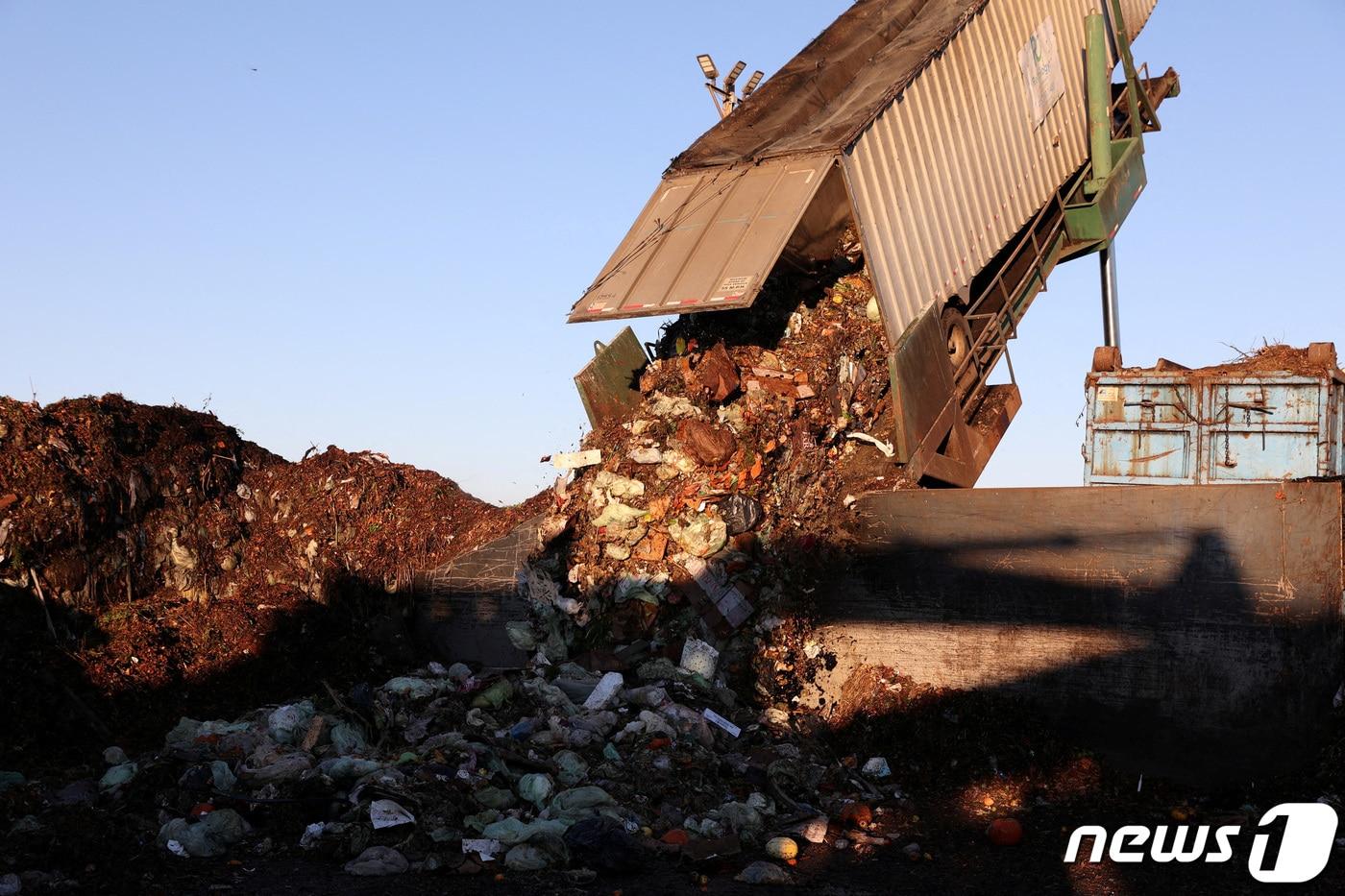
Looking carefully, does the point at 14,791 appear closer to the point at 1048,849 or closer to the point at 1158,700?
the point at 1048,849

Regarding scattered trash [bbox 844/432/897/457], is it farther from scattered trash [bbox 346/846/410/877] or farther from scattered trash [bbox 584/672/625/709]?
scattered trash [bbox 346/846/410/877]

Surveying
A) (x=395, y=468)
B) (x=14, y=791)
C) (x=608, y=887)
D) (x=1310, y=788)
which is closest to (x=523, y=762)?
(x=608, y=887)

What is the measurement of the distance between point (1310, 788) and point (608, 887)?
374 centimetres

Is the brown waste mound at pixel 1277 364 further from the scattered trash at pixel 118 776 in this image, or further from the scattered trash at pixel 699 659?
the scattered trash at pixel 118 776

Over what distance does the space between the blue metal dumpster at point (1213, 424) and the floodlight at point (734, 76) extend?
13.4ft

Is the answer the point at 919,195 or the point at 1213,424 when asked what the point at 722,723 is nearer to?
the point at 919,195

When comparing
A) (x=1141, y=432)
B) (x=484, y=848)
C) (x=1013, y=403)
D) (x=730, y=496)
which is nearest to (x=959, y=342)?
(x=1013, y=403)

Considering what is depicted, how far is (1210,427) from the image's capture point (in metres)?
9.20

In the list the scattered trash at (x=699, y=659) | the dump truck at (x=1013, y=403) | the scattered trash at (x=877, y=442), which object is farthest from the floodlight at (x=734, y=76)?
the scattered trash at (x=699, y=659)

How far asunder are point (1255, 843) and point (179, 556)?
7872mm

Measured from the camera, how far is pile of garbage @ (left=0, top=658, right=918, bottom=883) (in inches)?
216

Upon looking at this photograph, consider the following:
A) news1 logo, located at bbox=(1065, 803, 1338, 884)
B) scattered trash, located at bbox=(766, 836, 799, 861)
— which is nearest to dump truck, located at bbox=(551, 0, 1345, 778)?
news1 logo, located at bbox=(1065, 803, 1338, 884)

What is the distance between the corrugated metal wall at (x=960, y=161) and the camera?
889cm

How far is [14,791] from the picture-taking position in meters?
6.11
